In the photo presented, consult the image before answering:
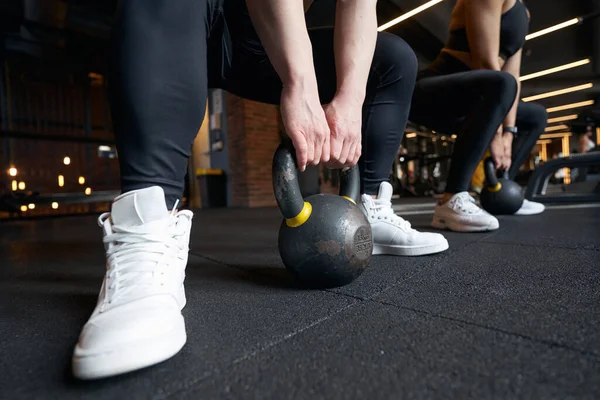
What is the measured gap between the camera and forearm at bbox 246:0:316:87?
0.58m

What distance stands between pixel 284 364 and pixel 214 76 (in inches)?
30.2

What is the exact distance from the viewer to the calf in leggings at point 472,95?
4.60ft

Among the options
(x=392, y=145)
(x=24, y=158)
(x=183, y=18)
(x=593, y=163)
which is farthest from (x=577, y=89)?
(x=24, y=158)

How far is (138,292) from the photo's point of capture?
0.47m

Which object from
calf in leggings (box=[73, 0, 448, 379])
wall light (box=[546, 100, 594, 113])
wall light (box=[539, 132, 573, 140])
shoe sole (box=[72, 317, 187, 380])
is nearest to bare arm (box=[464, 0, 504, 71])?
calf in leggings (box=[73, 0, 448, 379])

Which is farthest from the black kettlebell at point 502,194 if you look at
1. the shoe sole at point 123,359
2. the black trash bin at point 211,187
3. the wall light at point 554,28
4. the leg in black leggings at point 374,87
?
the wall light at point 554,28

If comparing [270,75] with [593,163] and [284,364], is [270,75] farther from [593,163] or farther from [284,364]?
[593,163]

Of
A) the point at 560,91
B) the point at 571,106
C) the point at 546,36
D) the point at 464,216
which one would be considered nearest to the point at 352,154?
the point at 464,216

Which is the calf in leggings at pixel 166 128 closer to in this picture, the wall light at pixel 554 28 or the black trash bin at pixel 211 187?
the black trash bin at pixel 211 187

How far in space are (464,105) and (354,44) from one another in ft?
3.66

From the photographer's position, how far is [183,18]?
0.57 metres

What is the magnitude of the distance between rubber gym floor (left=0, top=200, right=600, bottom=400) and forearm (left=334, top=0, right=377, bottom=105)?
0.42 meters

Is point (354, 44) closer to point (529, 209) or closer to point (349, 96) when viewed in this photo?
point (349, 96)

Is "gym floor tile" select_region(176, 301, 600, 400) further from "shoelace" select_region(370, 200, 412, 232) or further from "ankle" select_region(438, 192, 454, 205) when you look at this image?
"ankle" select_region(438, 192, 454, 205)
